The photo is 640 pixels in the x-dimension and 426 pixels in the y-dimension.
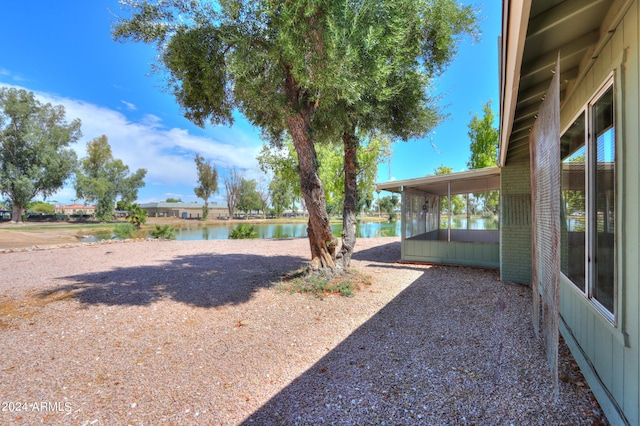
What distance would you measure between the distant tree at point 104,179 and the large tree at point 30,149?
4532 mm

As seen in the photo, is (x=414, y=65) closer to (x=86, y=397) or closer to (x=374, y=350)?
(x=374, y=350)

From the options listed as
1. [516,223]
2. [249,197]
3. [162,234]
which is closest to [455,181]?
[516,223]

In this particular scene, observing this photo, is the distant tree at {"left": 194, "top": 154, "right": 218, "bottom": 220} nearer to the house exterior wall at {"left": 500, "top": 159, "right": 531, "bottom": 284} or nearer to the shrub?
the shrub

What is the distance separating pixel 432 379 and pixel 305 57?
14.5 ft

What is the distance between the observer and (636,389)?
5.11 ft

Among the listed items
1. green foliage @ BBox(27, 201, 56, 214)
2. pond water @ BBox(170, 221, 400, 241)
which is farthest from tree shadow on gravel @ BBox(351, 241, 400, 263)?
green foliage @ BBox(27, 201, 56, 214)

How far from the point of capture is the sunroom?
24.2 feet

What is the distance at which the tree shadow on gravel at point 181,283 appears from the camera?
15.5 ft

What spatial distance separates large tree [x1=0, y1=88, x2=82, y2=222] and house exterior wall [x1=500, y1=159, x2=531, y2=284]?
3739 cm

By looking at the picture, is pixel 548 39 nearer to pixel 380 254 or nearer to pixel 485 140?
pixel 380 254

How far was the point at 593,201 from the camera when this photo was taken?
2275mm

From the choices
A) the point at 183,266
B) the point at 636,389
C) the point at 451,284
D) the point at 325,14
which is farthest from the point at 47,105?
the point at 636,389

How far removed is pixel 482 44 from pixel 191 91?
6.59 meters

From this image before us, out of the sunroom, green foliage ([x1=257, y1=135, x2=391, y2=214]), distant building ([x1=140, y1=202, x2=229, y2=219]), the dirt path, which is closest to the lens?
the sunroom
